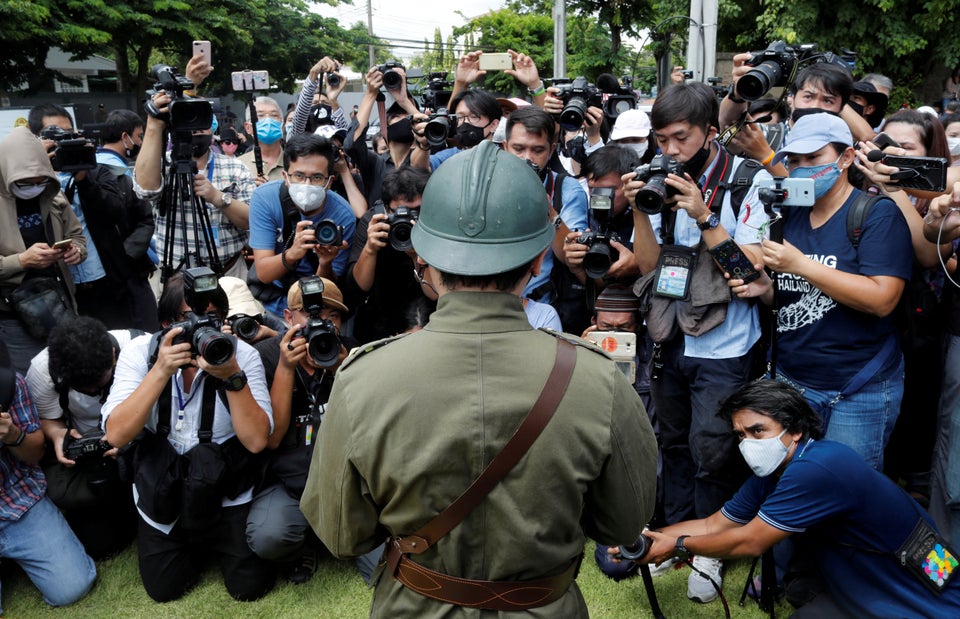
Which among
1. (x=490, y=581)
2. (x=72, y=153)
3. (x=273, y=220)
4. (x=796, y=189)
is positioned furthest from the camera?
(x=72, y=153)

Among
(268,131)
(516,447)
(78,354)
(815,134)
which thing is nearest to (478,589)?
(516,447)

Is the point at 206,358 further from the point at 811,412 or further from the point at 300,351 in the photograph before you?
the point at 811,412

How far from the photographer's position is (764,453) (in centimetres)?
290

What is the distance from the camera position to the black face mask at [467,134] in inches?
174

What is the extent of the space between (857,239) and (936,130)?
1155mm

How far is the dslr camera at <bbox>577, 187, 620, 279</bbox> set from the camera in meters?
3.47

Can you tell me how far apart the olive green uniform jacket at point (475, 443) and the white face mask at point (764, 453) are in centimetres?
128

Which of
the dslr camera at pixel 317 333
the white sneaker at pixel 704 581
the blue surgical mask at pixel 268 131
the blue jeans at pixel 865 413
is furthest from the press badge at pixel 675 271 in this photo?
the blue surgical mask at pixel 268 131

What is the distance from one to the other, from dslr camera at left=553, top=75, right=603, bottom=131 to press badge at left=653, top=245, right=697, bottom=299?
3.44 feet

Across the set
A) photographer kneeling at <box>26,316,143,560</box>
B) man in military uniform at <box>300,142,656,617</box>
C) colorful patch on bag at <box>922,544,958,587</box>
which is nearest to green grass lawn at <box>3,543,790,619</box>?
photographer kneeling at <box>26,316,143,560</box>

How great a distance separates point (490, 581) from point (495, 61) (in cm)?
394

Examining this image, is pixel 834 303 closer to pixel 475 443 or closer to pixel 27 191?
pixel 475 443

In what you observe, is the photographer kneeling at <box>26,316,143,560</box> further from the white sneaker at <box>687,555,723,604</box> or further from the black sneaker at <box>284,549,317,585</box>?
the white sneaker at <box>687,555,723,604</box>

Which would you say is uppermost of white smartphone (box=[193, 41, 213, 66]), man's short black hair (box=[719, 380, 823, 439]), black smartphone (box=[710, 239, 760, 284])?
white smartphone (box=[193, 41, 213, 66])
